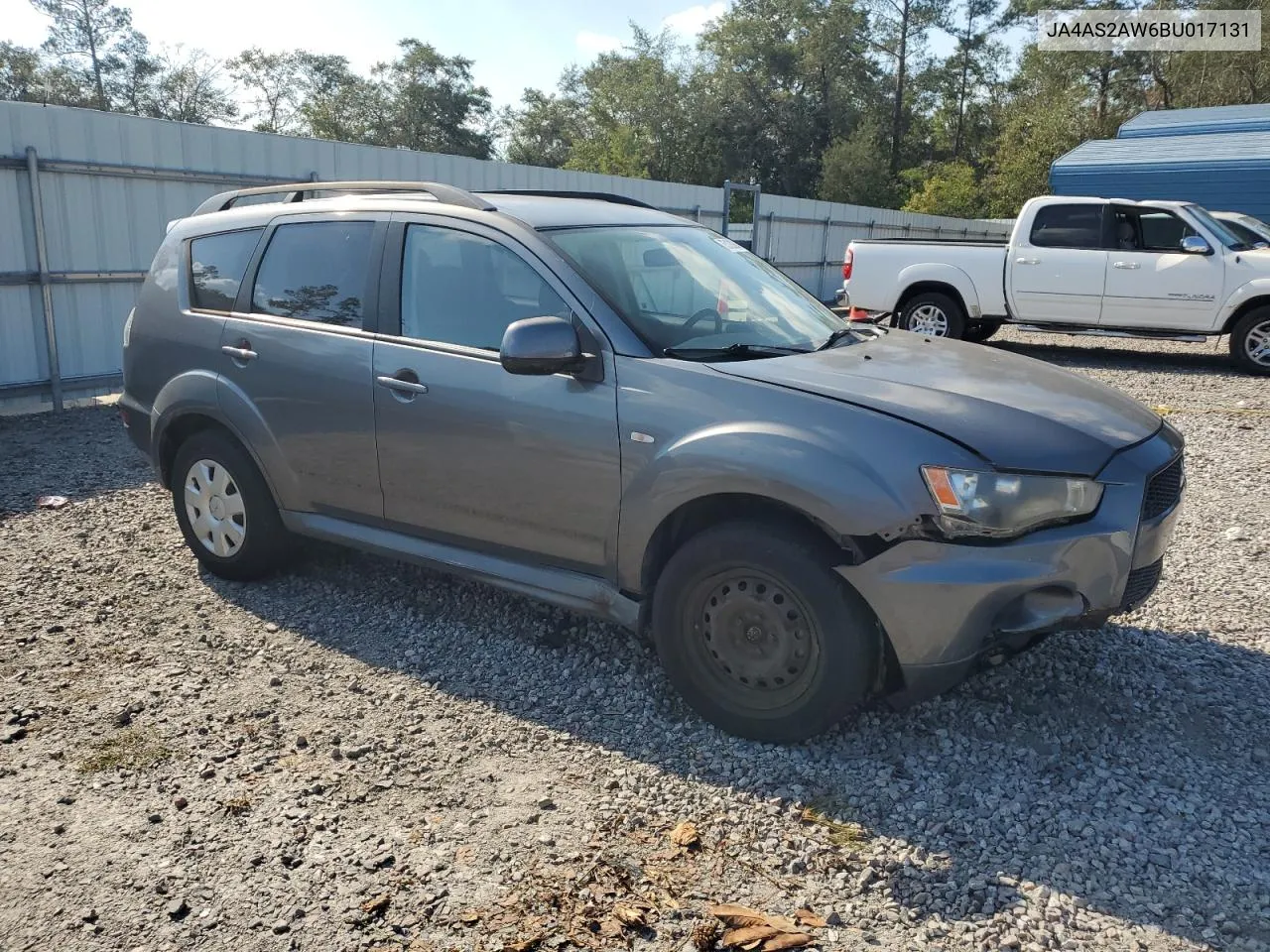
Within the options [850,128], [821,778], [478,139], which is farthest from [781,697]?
[478,139]

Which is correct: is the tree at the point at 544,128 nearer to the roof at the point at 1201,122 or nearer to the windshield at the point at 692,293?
the roof at the point at 1201,122

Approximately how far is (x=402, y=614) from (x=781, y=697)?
203 centimetres

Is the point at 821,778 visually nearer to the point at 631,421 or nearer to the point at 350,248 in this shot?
the point at 631,421

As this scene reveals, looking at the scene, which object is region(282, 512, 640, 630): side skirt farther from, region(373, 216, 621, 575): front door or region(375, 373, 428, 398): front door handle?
region(375, 373, 428, 398): front door handle

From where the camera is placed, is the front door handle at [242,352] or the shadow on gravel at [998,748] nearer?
the shadow on gravel at [998,748]

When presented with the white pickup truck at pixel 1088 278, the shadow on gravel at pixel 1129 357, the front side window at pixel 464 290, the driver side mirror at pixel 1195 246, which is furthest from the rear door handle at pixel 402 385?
the driver side mirror at pixel 1195 246

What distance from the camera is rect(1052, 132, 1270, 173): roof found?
20.4 m

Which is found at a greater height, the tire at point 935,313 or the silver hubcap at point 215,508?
the tire at point 935,313

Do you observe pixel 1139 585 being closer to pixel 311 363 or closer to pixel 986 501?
pixel 986 501

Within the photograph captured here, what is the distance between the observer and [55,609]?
15.8 ft

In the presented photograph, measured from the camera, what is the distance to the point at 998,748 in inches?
140

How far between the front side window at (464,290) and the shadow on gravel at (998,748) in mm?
1331

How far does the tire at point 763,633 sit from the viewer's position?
3275 mm

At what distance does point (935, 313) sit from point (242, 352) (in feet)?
36.0
